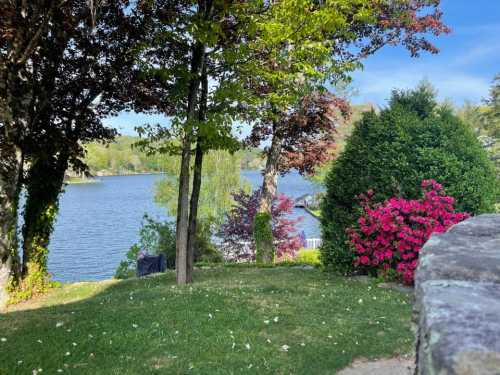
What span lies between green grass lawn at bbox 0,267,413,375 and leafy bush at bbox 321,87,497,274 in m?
2.03

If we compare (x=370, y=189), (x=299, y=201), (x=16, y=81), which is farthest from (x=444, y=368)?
(x=299, y=201)

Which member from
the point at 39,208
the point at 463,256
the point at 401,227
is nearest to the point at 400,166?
the point at 401,227

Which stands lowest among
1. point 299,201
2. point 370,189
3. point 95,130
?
point 299,201

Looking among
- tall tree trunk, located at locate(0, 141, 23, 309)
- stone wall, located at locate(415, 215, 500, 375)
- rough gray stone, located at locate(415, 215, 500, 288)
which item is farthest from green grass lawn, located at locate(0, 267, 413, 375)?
tall tree trunk, located at locate(0, 141, 23, 309)

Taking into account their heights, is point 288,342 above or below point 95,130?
below

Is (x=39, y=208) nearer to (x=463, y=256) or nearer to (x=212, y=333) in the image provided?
(x=212, y=333)

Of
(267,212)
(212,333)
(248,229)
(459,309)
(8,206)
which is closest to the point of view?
(459,309)

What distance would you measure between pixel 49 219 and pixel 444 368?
43.0 feet

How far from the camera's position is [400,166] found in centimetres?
971

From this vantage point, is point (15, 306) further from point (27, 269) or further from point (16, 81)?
point (16, 81)

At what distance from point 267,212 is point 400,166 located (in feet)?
29.2

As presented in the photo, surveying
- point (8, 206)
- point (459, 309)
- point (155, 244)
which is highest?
point (459, 309)

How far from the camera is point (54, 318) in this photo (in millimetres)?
6871

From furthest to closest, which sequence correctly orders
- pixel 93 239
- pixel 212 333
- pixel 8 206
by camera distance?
pixel 93 239, pixel 8 206, pixel 212 333
